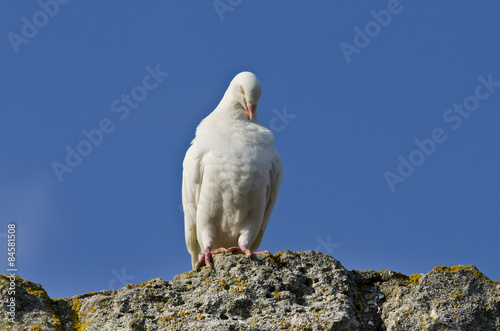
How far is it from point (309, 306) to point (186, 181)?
382cm

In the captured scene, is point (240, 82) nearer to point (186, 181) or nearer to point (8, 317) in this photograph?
point (186, 181)

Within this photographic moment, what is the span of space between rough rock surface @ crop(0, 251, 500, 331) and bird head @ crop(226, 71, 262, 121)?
3411 millimetres

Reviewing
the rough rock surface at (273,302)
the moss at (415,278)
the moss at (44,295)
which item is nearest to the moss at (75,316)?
the rough rock surface at (273,302)

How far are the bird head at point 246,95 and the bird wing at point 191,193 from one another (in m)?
0.91

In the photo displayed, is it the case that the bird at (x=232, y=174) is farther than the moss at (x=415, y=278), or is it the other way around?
the bird at (x=232, y=174)

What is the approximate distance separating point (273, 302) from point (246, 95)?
415cm

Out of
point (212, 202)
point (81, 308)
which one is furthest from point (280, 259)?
point (212, 202)

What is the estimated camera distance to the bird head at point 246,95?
31.3ft

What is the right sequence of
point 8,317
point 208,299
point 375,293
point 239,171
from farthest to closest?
point 239,171 → point 375,293 → point 208,299 → point 8,317

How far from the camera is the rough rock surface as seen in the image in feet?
19.2

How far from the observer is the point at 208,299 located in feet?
20.0

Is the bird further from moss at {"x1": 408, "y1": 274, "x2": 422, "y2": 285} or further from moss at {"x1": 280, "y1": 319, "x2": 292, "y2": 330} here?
moss at {"x1": 280, "y1": 319, "x2": 292, "y2": 330}

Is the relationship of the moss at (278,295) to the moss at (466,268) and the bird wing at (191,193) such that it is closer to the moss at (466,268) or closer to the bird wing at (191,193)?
the moss at (466,268)

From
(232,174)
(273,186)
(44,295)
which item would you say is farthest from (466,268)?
(44,295)
